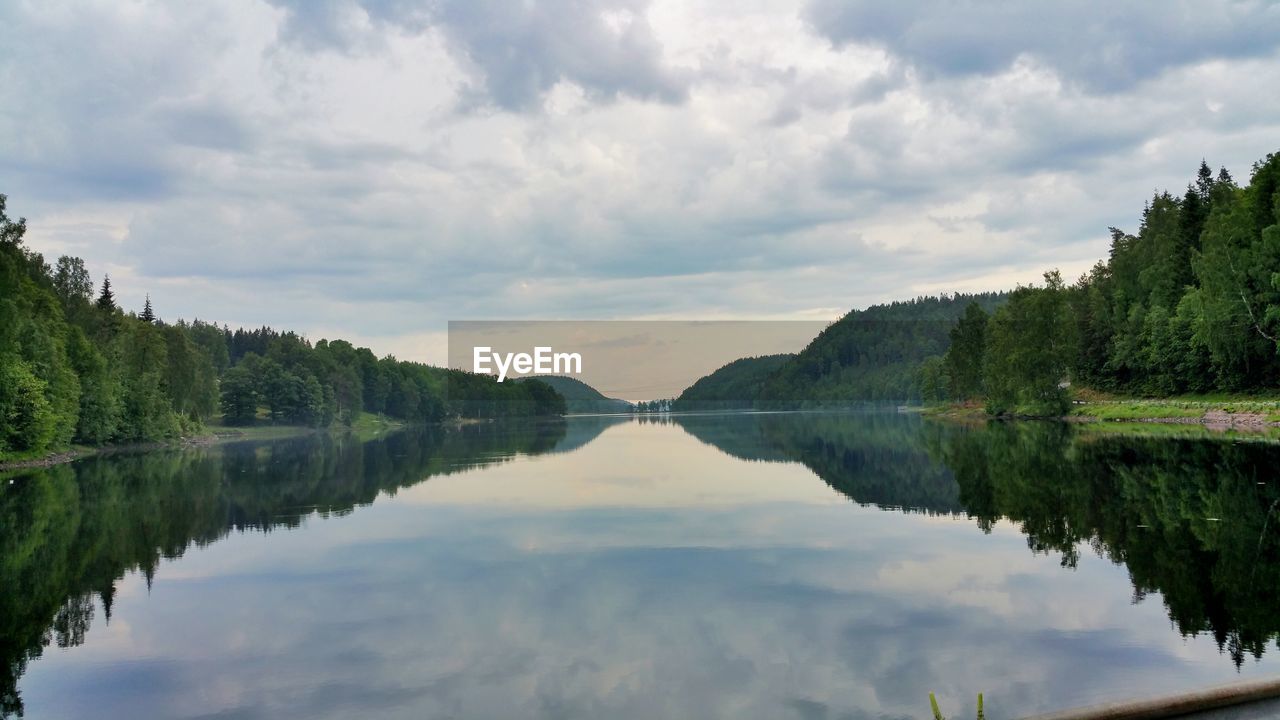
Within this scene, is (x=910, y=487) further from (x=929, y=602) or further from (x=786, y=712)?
(x=786, y=712)

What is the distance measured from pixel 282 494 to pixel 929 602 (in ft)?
111

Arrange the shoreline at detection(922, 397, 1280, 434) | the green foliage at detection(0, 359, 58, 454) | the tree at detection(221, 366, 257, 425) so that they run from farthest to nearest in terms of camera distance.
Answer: the tree at detection(221, 366, 257, 425), the shoreline at detection(922, 397, 1280, 434), the green foliage at detection(0, 359, 58, 454)

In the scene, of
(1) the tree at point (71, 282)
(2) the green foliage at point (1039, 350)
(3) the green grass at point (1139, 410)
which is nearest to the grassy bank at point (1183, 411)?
(3) the green grass at point (1139, 410)

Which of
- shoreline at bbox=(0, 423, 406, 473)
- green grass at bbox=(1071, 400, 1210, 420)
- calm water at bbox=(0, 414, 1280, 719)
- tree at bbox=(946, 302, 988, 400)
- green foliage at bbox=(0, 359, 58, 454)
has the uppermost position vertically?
tree at bbox=(946, 302, 988, 400)

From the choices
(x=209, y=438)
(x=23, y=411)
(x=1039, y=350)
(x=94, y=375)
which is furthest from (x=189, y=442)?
(x=1039, y=350)

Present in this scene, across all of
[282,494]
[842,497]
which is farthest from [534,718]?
[282,494]

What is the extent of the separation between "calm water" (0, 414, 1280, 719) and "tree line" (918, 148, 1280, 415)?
138 ft

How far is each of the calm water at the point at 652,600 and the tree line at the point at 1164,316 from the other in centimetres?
4201

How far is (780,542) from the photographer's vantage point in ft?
77.2

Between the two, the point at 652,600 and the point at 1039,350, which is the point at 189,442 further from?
the point at 652,600

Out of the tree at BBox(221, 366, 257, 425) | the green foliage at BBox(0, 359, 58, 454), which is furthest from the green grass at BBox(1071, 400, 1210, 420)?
the tree at BBox(221, 366, 257, 425)

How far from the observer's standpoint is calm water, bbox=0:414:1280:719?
11984 millimetres

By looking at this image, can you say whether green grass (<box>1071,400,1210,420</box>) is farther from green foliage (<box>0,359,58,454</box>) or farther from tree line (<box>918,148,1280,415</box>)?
green foliage (<box>0,359,58,454</box>)

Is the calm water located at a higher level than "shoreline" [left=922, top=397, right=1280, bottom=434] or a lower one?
lower
